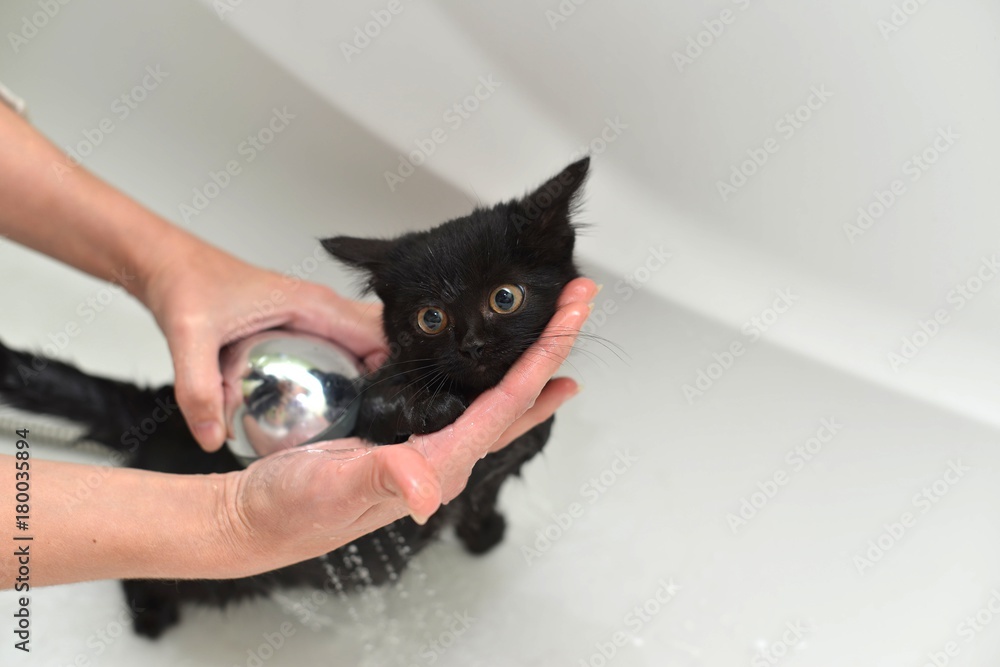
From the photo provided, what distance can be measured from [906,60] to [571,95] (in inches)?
31.9

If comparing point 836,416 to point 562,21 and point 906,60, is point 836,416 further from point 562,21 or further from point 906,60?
point 562,21

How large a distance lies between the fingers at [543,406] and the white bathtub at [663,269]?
0.68 metres

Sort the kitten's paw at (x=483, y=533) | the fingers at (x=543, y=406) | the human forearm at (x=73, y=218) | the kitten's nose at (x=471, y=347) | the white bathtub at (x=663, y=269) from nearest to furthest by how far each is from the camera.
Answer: the kitten's nose at (x=471, y=347) < the fingers at (x=543, y=406) < the human forearm at (x=73, y=218) < the white bathtub at (x=663, y=269) < the kitten's paw at (x=483, y=533)

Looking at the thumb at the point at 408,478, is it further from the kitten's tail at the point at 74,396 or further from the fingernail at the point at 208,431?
the kitten's tail at the point at 74,396

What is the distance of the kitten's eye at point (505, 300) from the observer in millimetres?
1298

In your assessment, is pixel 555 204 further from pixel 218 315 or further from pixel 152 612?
pixel 152 612

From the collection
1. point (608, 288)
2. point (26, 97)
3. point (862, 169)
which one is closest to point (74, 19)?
point (26, 97)

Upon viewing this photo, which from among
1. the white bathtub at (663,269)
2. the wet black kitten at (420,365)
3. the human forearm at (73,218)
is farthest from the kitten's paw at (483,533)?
the human forearm at (73,218)

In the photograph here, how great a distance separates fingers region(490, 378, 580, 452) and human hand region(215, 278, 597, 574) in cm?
17

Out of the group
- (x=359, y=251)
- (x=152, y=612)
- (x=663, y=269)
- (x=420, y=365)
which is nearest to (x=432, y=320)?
(x=420, y=365)

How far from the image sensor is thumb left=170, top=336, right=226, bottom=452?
55.9 inches

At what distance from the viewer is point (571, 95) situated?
1.98 meters

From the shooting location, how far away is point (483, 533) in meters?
1.92

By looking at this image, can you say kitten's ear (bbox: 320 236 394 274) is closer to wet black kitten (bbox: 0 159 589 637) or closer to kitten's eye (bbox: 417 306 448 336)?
wet black kitten (bbox: 0 159 589 637)
